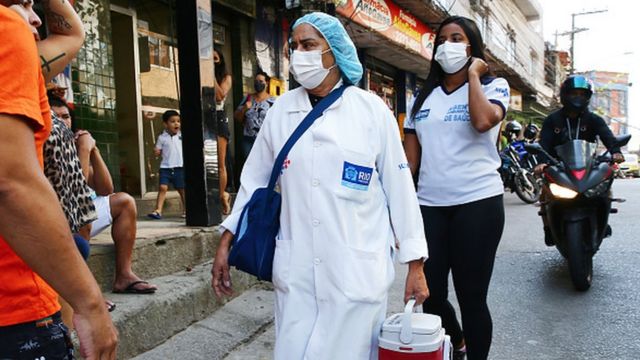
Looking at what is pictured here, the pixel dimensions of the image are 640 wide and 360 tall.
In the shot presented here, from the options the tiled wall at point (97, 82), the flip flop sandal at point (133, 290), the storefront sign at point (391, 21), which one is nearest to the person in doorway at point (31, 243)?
the flip flop sandal at point (133, 290)

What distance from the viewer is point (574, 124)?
4.86 metres

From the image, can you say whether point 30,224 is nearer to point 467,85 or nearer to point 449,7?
point 467,85

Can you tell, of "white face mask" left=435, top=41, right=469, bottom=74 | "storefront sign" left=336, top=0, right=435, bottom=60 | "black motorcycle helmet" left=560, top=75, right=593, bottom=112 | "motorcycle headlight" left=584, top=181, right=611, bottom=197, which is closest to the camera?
"white face mask" left=435, top=41, right=469, bottom=74

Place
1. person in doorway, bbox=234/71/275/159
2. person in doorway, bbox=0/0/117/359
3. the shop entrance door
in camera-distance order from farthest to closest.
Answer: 1. the shop entrance door
2. person in doorway, bbox=234/71/275/159
3. person in doorway, bbox=0/0/117/359

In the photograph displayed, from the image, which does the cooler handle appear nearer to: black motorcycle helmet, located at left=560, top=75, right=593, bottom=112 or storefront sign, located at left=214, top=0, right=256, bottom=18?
black motorcycle helmet, located at left=560, top=75, right=593, bottom=112

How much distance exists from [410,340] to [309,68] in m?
1.08

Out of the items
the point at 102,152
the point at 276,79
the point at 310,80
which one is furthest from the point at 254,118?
the point at 310,80

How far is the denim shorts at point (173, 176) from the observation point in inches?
253

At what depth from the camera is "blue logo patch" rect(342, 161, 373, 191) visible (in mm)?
1908

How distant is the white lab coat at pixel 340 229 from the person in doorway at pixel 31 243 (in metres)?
0.82

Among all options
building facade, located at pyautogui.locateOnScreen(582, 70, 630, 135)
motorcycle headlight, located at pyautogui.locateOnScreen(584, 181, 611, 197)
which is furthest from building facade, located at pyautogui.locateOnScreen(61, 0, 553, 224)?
building facade, located at pyautogui.locateOnScreen(582, 70, 630, 135)

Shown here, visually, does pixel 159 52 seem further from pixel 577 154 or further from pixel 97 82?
pixel 577 154

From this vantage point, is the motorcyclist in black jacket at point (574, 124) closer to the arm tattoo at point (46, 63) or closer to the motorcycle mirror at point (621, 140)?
the motorcycle mirror at point (621, 140)

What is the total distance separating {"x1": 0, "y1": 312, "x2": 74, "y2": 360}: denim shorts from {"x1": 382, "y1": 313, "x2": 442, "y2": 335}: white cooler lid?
1.03 m
